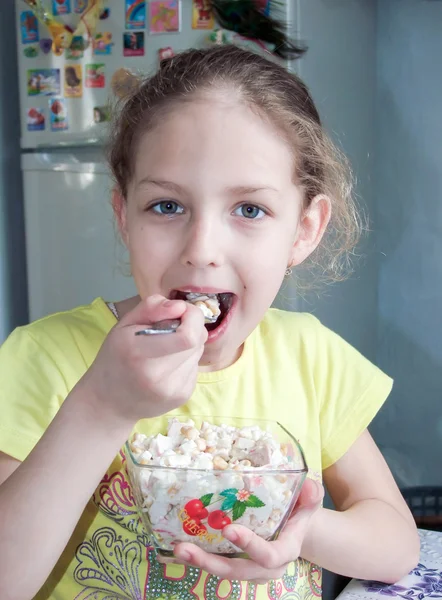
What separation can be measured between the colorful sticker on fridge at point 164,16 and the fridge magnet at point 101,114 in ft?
0.87

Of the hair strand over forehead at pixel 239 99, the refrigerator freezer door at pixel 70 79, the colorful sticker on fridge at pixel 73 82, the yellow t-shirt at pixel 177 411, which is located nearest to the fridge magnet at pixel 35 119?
the refrigerator freezer door at pixel 70 79

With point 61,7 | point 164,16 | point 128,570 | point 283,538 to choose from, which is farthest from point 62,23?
point 283,538

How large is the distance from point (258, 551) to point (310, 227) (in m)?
0.52

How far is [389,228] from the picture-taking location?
7.79 feet

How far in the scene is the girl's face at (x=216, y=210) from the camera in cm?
86

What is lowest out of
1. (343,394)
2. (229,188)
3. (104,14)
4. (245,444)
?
(343,394)

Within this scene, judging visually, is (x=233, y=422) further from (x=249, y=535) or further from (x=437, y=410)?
(x=437, y=410)

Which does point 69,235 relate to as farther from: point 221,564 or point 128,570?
point 221,564

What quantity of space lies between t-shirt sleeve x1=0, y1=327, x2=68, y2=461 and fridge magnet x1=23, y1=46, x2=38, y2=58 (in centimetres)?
152

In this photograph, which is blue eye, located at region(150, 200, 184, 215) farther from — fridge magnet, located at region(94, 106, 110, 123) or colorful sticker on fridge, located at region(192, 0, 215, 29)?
fridge magnet, located at region(94, 106, 110, 123)

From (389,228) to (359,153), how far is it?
0.28m

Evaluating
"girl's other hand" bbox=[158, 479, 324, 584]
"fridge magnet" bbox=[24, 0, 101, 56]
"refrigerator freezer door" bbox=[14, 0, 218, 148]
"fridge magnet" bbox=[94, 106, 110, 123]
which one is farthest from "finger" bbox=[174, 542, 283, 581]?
"fridge magnet" bbox=[24, 0, 101, 56]

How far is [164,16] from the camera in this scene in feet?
6.53

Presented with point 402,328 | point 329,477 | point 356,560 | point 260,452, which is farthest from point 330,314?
point 260,452
